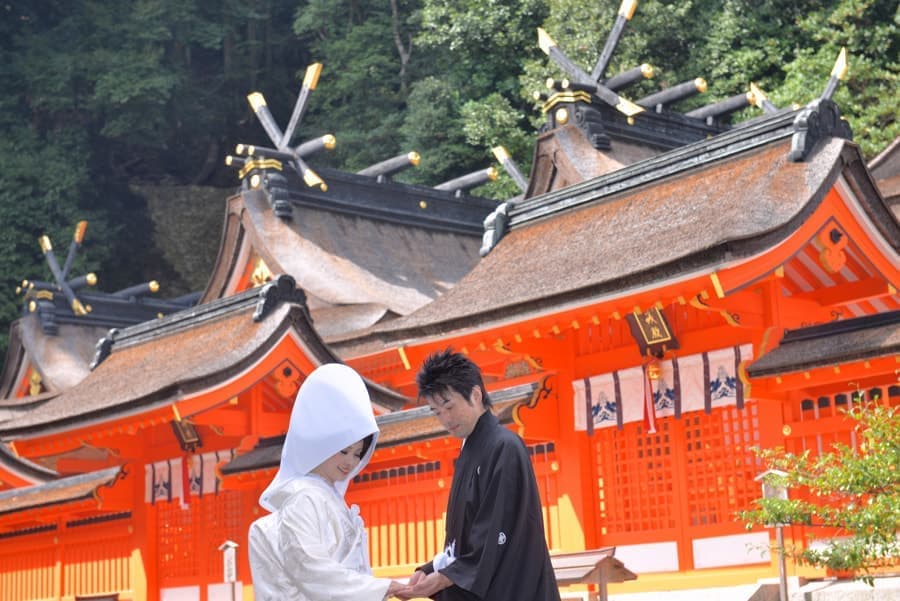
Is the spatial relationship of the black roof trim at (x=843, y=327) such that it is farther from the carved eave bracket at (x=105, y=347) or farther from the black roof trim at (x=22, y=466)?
the black roof trim at (x=22, y=466)

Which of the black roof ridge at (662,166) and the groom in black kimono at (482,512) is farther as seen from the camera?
the black roof ridge at (662,166)

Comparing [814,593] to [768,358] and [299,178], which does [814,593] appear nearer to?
[768,358]

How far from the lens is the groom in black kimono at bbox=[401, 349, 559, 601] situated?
5629 millimetres

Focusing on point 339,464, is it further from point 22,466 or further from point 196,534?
point 22,466

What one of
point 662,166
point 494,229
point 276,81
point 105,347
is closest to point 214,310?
point 105,347

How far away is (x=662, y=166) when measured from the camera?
1341 cm

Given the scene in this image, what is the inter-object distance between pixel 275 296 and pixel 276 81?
87.5ft

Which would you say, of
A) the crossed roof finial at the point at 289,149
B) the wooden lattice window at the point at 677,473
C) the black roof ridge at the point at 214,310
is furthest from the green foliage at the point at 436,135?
the wooden lattice window at the point at 677,473

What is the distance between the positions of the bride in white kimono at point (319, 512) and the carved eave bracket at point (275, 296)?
10739mm

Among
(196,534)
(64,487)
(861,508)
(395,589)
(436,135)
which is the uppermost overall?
(436,135)

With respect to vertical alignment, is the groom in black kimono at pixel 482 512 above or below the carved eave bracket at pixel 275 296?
below

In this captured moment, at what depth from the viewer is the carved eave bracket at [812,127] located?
1177 cm

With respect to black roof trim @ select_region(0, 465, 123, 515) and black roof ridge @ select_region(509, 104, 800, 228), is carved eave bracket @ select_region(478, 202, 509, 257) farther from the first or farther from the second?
black roof trim @ select_region(0, 465, 123, 515)

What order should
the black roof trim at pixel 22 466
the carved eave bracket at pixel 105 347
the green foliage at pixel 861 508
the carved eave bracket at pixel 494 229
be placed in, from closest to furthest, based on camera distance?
the green foliage at pixel 861 508 → the carved eave bracket at pixel 494 229 → the carved eave bracket at pixel 105 347 → the black roof trim at pixel 22 466
